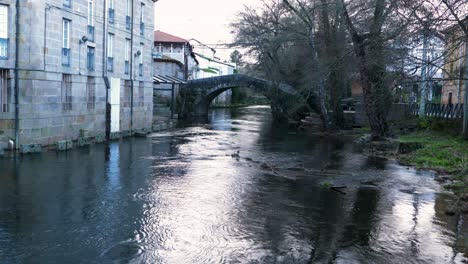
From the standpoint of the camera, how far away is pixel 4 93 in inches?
778

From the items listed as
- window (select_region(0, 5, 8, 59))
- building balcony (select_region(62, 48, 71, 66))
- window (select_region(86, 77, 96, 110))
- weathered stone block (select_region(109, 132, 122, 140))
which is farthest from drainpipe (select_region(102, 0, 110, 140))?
window (select_region(0, 5, 8, 59))

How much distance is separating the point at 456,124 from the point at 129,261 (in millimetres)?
20189

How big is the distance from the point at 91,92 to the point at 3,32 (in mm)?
6789

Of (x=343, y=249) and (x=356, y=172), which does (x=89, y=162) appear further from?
(x=343, y=249)

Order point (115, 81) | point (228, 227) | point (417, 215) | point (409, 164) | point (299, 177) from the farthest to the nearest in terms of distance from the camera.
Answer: point (115, 81) < point (409, 164) < point (299, 177) < point (417, 215) < point (228, 227)

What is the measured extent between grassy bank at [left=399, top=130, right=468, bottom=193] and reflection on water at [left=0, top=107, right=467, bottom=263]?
2.29 feet

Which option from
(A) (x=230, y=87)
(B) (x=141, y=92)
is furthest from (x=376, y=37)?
(A) (x=230, y=87)

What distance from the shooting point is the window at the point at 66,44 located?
75.1 ft

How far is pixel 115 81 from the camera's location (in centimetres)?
2858

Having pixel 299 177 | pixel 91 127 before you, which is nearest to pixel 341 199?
pixel 299 177

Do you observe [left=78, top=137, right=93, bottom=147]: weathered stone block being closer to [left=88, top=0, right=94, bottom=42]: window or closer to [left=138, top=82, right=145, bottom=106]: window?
[left=88, top=0, right=94, bottom=42]: window

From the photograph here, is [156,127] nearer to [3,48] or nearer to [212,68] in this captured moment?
[3,48]

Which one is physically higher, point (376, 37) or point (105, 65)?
point (376, 37)

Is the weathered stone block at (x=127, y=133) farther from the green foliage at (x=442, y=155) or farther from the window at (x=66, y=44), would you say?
the green foliage at (x=442, y=155)
